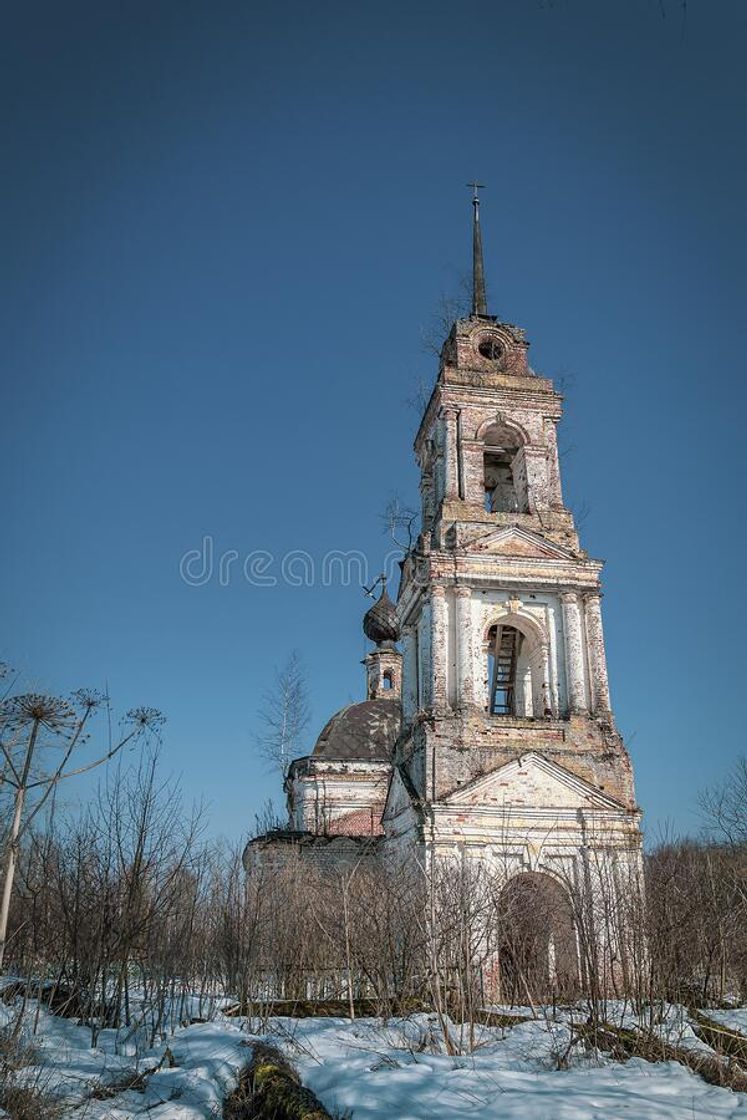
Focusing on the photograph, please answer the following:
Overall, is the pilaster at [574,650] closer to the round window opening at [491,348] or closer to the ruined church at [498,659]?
the ruined church at [498,659]

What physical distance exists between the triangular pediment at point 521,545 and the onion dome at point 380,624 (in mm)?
16361

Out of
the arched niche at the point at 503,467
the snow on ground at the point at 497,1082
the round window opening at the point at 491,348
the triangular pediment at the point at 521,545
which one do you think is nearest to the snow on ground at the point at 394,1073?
the snow on ground at the point at 497,1082

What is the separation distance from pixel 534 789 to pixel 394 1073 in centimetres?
1117

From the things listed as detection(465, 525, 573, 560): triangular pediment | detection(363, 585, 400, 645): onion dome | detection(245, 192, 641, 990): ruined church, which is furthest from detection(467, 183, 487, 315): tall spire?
detection(363, 585, 400, 645): onion dome

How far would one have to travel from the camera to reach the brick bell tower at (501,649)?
1719cm

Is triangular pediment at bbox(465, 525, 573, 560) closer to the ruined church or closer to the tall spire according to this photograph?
the ruined church

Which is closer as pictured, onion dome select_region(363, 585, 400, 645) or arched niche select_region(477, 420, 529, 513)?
arched niche select_region(477, 420, 529, 513)

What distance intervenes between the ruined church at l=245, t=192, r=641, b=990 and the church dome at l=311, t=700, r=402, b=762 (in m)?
8.03

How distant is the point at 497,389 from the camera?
2191 cm

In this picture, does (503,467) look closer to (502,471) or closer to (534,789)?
(502,471)

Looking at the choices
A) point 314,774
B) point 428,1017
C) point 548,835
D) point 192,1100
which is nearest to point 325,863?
point 548,835

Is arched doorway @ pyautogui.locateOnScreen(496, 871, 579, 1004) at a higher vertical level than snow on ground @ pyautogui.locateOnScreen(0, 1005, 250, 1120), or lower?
higher

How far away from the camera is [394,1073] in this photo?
267 inches

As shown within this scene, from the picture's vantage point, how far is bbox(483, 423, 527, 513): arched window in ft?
71.8
